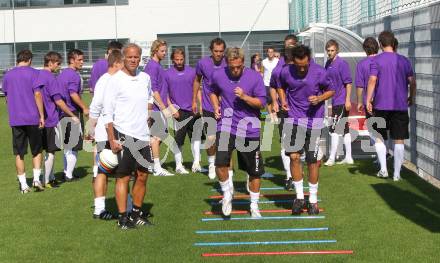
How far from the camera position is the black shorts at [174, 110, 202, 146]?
38.5ft

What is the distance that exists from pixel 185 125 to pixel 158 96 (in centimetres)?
84

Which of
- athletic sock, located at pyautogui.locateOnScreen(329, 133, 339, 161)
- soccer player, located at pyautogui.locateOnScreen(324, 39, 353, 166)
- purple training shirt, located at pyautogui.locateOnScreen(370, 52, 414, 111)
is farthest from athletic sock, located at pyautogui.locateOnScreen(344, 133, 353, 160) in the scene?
purple training shirt, located at pyautogui.locateOnScreen(370, 52, 414, 111)

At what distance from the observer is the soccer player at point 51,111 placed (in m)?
10.7

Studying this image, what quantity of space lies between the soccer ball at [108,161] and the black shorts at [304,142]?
2103 mm

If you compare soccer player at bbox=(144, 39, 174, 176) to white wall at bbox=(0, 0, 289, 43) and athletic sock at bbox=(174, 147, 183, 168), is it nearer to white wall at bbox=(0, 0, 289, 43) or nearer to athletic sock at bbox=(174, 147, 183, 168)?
athletic sock at bbox=(174, 147, 183, 168)

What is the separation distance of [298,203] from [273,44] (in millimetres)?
36423

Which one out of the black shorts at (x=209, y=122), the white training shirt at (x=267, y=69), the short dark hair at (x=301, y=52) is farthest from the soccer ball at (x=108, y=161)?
the white training shirt at (x=267, y=69)

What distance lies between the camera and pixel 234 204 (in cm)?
915

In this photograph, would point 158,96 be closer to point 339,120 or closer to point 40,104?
point 40,104

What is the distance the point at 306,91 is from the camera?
838 centimetres

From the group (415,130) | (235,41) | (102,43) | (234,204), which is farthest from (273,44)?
(234,204)

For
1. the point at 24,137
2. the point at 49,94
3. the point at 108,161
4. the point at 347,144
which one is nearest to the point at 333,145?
the point at 347,144

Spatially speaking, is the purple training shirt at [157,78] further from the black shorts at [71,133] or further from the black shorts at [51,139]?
the black shorts at [51,139]

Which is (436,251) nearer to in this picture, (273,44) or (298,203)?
(298,203)
